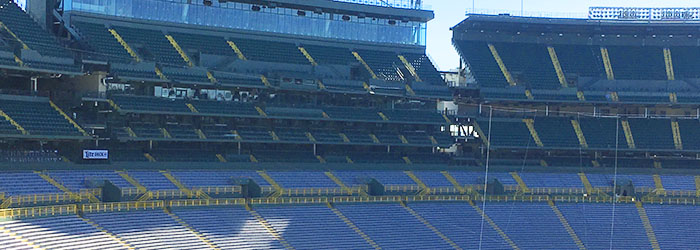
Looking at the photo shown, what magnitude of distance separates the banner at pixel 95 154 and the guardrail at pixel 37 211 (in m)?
9.36

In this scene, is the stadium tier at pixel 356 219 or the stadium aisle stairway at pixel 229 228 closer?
the stadium tier at pixel 356 219

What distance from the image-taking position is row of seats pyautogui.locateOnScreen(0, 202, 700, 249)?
1948 inches

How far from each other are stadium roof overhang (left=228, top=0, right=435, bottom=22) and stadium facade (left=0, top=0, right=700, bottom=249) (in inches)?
9.9

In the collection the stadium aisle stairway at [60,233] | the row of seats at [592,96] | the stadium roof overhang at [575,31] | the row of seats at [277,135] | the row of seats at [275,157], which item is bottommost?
the stadium aisle stairway at [60,233]

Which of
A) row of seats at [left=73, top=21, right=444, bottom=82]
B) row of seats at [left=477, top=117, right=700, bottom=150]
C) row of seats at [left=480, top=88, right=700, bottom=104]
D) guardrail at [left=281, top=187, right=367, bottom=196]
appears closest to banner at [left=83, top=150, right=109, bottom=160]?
row of seats at [left=73, top=21, right=444, bottom=82]

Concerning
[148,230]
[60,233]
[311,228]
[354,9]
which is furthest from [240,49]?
[60,233]

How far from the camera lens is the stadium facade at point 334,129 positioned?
185 feet

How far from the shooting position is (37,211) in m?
48.7

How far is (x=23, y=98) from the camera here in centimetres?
5894

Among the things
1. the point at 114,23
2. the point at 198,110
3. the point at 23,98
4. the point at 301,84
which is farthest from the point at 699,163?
the point at 23,98

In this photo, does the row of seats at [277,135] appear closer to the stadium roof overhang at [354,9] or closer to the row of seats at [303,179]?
the row of seats at [303,179]

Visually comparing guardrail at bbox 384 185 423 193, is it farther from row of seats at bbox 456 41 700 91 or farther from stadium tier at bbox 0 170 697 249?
row of seats at bbox 456 41 700 91

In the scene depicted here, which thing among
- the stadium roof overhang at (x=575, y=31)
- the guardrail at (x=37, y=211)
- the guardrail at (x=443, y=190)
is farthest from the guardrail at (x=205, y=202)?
the stadium roof overhang at (x=575, y=31)

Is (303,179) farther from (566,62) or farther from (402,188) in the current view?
(566,62)
